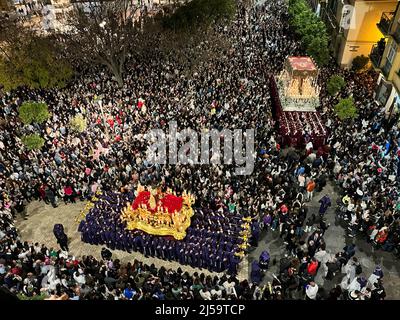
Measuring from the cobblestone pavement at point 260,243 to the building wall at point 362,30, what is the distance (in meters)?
16.1

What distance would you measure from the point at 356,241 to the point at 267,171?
564 cm

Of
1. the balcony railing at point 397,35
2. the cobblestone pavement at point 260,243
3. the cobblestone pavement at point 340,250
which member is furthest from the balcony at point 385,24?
the cobblestone pavement at point 340,250

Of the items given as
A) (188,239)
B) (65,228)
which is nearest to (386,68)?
(188,239)

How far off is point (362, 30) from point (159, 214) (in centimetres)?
2404

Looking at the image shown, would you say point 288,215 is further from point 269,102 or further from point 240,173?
point 269,102

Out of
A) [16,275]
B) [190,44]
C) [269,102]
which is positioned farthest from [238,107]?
[16,275]

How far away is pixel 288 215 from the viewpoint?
18.3 meters

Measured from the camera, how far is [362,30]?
30.9 metres

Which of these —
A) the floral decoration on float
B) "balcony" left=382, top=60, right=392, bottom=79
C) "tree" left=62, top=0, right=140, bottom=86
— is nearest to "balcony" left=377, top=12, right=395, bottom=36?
"balcony" left=382, top=60, right=392, bottom=79

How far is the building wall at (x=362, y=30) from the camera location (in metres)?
29.5

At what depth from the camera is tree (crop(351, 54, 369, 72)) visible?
31359 millimetres

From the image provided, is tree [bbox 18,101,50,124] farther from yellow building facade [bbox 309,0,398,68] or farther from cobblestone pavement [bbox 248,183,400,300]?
yellow building facade [bbox 309,0,398,68]

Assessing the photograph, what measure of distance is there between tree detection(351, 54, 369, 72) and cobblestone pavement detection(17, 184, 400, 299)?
588 inches

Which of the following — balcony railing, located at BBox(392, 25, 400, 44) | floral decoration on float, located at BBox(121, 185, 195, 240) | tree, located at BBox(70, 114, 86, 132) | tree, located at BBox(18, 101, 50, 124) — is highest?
balcony railing, located at BBox(392, 25, 400, 44)
